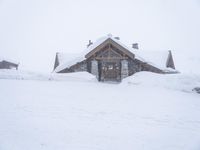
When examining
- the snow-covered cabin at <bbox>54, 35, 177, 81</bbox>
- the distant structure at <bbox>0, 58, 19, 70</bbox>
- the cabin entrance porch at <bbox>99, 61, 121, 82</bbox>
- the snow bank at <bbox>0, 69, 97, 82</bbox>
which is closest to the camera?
the snow bank at <bbox>0, 69, 97, 82</bbox>

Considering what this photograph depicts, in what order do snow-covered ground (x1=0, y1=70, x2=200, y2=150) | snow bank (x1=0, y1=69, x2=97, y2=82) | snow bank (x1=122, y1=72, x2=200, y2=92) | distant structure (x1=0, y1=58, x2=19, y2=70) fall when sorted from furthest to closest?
distant structure (x1=0, y1=58, x2=19, y2=70) < snow bank (x1=0, y1=69, x2=97, y2=82) < snow bank (x1=122, y1=72, x2=200, y2=92) < snow-covered ground (x1=0, y1=70, x2=200, y2=150)

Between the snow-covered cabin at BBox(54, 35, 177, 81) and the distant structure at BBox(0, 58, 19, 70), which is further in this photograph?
the distant structure at BBox(0, 58, 19, 70)

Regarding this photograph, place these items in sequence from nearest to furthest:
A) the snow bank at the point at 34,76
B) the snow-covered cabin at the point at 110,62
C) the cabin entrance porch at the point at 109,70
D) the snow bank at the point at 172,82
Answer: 1. the snow bank at the point at 172,82
2. the snow bank at the point at 34,76
3. the snow-covered cabin at the point at 110,62
4. the cabin entrance porch at the point at 109,70

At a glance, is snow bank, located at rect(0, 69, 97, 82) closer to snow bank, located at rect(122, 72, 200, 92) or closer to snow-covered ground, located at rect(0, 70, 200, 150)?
snow bank, located at rect(122, 72, 200, 92)

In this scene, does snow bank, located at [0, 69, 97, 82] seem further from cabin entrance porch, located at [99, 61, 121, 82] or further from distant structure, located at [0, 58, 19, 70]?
distant structure, located at [0, 58, 19, 70]

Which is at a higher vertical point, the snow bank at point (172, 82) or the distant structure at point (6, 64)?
the distant structure at point (6, 64)

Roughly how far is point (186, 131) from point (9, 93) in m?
8.90

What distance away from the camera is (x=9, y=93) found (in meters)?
11.7

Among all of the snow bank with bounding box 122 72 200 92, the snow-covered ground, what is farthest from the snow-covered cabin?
the snow-covered ground

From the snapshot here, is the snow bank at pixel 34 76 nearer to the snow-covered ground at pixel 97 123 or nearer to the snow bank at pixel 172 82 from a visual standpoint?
the snow bank at pixel 172 82

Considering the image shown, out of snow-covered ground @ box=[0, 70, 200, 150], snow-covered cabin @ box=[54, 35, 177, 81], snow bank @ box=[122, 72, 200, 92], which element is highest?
snow-covered cabin @ box=[54, 35, 177, 81]

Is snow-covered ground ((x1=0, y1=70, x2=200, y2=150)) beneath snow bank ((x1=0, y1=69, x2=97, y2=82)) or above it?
beneath

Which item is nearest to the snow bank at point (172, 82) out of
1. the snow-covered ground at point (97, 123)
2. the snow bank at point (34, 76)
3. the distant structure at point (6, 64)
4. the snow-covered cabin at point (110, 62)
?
the snow-covered cabin at point (110, 62)

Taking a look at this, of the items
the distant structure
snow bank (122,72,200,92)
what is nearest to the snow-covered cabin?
snow bank (122,72,200,92)
